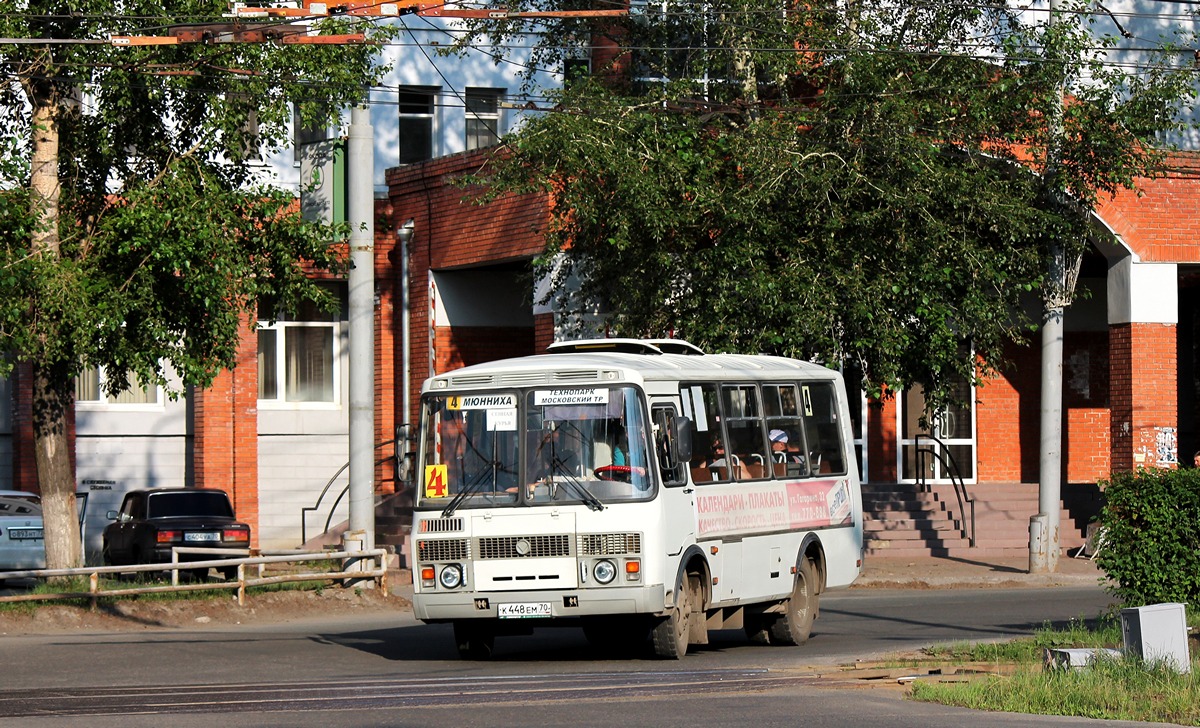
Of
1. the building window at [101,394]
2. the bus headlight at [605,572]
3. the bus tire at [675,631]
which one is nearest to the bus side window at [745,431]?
the bus tire at [675,631]

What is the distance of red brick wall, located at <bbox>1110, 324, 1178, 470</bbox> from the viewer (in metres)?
29.2

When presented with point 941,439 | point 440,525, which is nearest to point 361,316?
point 440,525

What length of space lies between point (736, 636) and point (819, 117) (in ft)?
26.0

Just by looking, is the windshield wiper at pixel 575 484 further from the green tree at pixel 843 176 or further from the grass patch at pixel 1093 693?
the green tree at pixel 843 176

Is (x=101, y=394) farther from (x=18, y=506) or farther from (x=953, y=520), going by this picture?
(x=953, y=520)

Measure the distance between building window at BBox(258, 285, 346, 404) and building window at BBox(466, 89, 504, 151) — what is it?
4.42 metres

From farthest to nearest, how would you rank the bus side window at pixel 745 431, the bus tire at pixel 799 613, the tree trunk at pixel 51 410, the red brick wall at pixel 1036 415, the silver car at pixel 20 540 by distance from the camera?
1. the red brick wall at pixel 1036 415
2. the silver car at pixel 20 540
3. the tree trunk at pixel 51 410
4. the bus tire at pixel 799 613
5. the bus side window at pixel 745 431

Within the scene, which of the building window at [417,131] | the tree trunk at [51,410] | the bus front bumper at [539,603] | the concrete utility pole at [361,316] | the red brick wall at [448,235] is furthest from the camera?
the building window at [417,131]

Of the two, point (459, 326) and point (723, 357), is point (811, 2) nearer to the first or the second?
point (723, 357)

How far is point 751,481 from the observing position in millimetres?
17562

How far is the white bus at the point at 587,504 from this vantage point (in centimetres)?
1561

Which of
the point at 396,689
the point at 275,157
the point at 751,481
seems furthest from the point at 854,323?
the point at 275,157

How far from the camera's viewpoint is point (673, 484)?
16.0 m

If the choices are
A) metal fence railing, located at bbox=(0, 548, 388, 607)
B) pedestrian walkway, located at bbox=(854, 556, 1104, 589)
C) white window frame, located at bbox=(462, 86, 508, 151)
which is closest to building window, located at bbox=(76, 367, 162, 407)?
white window frame, located at bbox=(462, 86, 508, 151)
